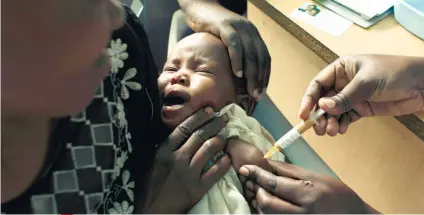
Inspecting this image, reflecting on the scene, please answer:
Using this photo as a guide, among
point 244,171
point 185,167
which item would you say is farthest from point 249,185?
point 185,167

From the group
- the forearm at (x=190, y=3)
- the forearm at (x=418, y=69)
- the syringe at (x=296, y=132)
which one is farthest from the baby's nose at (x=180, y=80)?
the forearm at (x=418, y=69)

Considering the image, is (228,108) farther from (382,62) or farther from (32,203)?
(32,203)

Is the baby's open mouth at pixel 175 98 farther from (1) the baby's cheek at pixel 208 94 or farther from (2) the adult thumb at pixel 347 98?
(2) the adult thumb at pixel 347 98

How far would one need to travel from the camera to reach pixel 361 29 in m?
1.24

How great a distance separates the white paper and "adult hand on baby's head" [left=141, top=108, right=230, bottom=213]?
0.45 m

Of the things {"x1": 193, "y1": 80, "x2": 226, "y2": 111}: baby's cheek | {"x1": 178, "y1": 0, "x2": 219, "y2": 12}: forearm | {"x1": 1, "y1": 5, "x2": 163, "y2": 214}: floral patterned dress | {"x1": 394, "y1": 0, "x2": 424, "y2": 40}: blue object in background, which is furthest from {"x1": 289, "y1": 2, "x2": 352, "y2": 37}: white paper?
{"x1": 1, "y1": 5, "x2": 163, "y2": 214}: floral patterned dress

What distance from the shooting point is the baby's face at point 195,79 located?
1063mm

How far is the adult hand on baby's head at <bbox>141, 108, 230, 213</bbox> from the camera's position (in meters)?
0.89

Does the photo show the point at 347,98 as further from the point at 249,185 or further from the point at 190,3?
the point at 190,3

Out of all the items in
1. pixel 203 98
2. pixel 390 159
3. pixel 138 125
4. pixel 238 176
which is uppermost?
pixel 138 125

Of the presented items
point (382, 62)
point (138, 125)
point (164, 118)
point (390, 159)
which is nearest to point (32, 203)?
point (138, 125)

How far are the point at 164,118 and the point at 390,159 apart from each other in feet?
1.97

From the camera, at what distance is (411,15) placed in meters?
1.17

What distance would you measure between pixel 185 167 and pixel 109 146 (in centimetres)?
24
